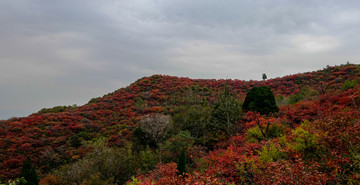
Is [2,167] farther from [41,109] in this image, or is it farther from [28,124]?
[41,109]

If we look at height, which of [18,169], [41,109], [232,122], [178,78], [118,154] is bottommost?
[18,169]

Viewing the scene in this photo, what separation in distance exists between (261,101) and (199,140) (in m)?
6.45

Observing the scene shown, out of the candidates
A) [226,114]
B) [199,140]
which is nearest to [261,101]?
[226,114]

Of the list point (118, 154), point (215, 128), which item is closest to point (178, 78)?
point (215, 128)

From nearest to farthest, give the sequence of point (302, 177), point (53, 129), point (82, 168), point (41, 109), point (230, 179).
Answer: point (302, 177) → point (230, 179) → point (82, 168) → point (53, 129) → point (41, 109)

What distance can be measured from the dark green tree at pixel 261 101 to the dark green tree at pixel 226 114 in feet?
5.14

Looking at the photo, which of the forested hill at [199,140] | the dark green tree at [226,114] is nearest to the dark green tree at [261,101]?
the forested hill at [199,140]

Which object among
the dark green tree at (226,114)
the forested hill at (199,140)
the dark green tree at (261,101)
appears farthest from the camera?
the dark green tree at (261,101)

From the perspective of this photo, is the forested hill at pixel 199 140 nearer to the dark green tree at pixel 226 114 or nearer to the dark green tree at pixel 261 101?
the dark green tree at pixel 226 114

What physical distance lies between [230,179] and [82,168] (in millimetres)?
10814

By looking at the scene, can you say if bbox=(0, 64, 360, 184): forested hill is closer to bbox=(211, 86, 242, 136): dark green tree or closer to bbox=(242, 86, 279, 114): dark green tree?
bbox=(211, 86, 242, 136): dark green tree

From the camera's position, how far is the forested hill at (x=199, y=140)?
4.77 m

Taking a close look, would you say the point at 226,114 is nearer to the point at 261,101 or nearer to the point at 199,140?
the point at 199,140

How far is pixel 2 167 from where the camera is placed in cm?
1666
